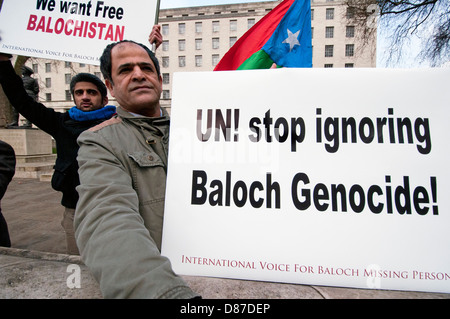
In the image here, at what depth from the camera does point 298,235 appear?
87cm

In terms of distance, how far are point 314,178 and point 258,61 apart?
6.83 ft

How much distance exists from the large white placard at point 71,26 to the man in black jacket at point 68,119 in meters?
0.20

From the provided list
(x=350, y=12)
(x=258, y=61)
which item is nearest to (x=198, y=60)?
(x=350, y=12)

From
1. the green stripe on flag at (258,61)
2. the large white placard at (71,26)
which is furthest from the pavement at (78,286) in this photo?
the green stripe on flag at (258,61)

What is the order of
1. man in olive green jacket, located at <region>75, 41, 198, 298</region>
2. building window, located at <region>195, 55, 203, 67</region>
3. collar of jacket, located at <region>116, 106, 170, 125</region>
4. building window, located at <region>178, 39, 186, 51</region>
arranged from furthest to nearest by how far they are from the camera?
1. building window, located at <region>178, 39, 186, 51</region>
2. building window, located at <region>195, 55, 203, 67</region>
3. collar of jacket, located at <region>116, 106, 170, 125</region>
4. man in olive green jacket, located at <region>75, 41, 198, 298</region>

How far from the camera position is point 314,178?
91 centimetres

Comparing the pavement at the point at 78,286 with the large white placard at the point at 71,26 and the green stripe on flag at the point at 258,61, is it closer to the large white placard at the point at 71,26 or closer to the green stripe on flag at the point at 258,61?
the large white placard at the point at 71,26

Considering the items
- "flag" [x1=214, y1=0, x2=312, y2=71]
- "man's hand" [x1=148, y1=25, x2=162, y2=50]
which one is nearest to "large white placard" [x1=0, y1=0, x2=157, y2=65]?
"man's hand" [x1=148, y1=25, x2=162, y2=50]

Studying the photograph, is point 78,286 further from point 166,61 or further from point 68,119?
point 166,61

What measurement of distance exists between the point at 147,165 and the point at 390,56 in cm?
929

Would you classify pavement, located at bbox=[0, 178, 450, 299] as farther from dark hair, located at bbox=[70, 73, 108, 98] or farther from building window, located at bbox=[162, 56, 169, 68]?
building window, located at bbox=[162, 56, 169, 68]

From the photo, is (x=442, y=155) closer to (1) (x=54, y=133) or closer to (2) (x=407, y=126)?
(2) (x=407, y=126)

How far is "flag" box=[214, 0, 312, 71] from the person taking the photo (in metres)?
2.63

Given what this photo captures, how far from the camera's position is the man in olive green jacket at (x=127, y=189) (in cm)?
65
